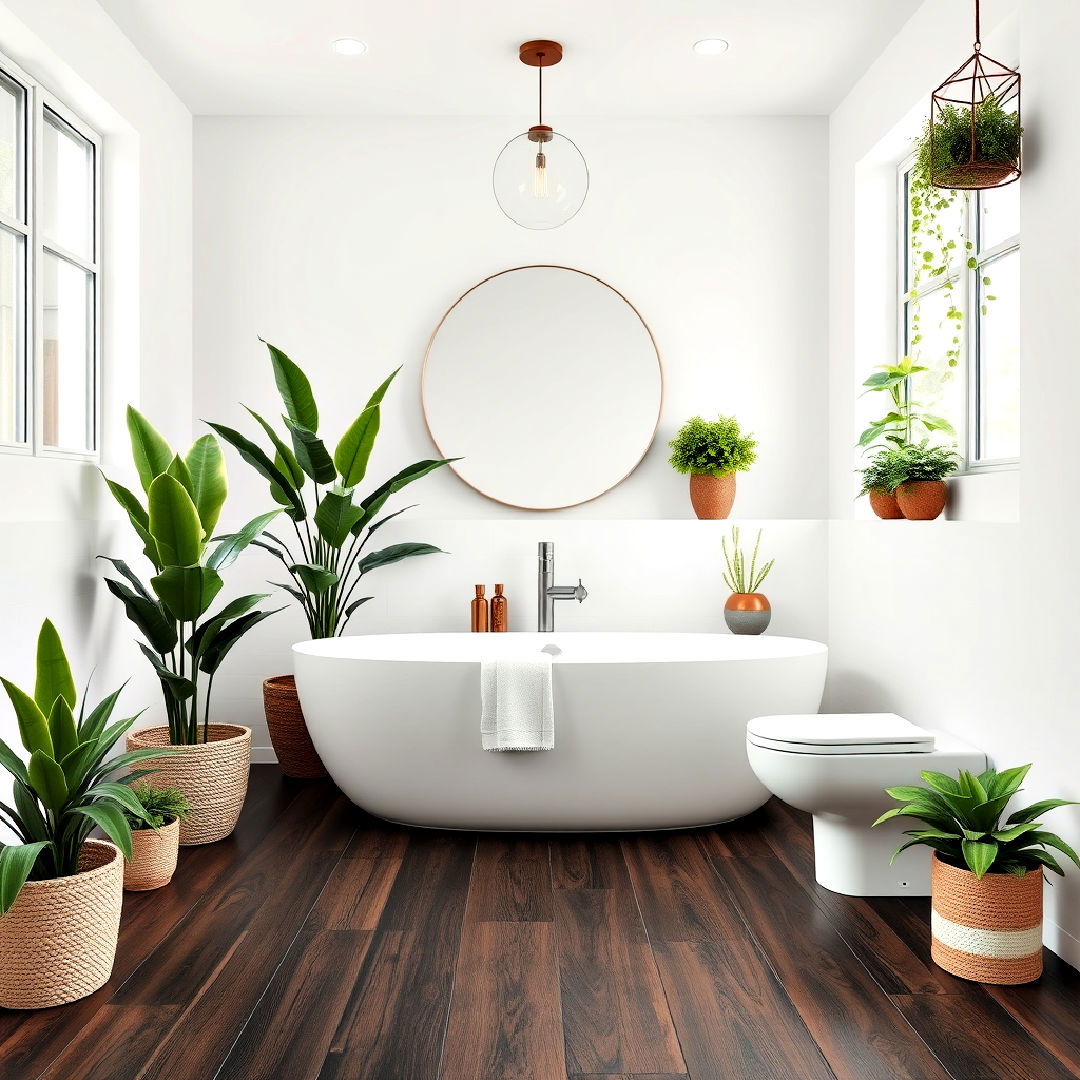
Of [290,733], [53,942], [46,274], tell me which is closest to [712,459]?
[290,733]

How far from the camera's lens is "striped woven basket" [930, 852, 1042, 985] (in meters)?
2.26

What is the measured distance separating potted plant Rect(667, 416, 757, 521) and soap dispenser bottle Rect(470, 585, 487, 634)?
3.03 feet

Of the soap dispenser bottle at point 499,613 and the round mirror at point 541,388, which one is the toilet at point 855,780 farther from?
the round mirror at point 541,388

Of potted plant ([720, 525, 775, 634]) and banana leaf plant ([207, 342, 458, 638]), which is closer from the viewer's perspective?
banana leaf plant ([207, 342, 458, 638])

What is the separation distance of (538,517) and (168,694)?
1638 mm

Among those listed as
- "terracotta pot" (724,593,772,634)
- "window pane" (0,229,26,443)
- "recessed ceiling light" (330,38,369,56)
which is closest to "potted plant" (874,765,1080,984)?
"terracotta pot" (724,593,772,634)

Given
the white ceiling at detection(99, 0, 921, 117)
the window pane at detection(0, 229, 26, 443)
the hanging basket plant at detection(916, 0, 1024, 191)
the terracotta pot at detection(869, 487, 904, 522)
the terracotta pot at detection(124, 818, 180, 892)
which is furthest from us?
the terracotta pot at detection(869, 487, 904, 522)

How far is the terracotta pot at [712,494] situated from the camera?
411 centimetres

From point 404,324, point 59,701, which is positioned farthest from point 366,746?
point 404,324

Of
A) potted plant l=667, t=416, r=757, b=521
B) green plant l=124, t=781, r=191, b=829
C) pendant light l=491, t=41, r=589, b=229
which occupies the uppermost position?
pendant light l=491, t=41, r=589, b=229

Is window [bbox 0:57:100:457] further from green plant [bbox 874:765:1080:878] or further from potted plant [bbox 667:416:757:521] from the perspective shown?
green plant [bbox 874:765:1080:878]

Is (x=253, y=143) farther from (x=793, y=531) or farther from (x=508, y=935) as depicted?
(x=508, y=935)

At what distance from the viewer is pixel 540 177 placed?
138 inches

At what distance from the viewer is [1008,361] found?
10.00 ft
